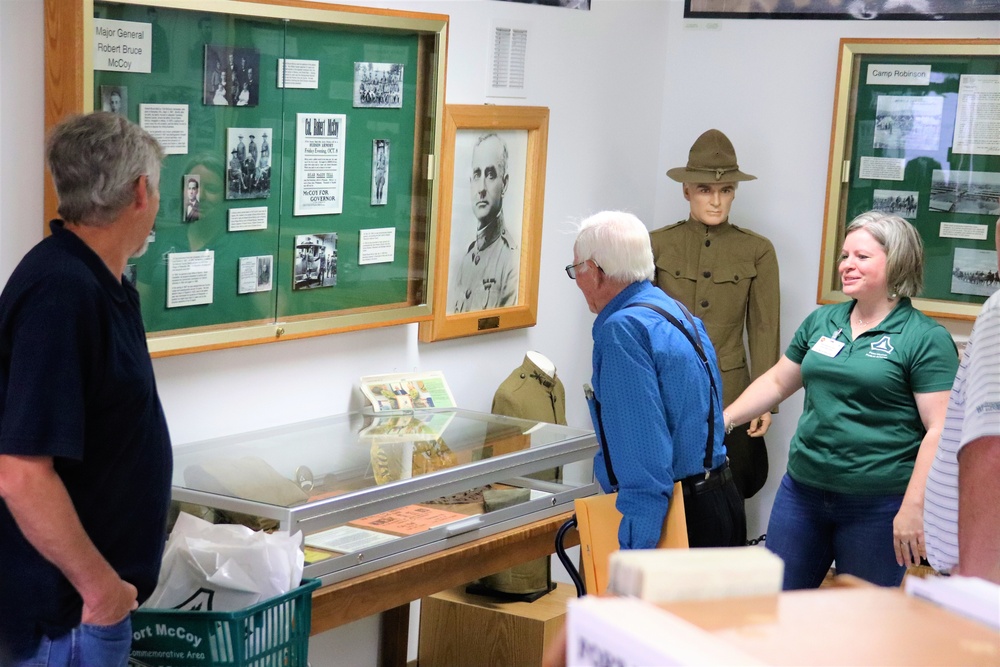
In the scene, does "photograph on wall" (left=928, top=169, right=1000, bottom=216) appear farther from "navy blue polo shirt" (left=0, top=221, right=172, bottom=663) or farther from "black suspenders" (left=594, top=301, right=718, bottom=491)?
"navy blue polo shirt" (left=0, top=221, right=172, bottom=663)

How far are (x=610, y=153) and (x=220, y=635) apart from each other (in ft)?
11.2

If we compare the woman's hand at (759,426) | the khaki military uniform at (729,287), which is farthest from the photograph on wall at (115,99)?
the woman's hand at (759,426)

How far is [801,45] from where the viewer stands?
5.60m

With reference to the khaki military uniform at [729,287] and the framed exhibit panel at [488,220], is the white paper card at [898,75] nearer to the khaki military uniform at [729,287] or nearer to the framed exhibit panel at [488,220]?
the khaki military uniform at [729,287]

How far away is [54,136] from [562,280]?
320 cm

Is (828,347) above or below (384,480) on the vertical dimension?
above

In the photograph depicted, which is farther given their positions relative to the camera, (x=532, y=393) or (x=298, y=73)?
(x=532, y=393)

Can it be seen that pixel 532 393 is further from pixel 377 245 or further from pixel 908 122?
pixel 908 122

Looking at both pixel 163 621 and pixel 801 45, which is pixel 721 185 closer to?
pixel 801 45

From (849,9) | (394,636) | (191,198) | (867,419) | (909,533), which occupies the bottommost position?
(394,636)

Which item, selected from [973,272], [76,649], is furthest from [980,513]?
[973,272]

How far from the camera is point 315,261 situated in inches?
156

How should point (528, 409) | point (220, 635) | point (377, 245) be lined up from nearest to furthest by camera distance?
point (220, 635) → point (377, 245) → point (528, 409)

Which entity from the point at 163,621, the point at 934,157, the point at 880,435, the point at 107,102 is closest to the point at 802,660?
the point at 163,621
